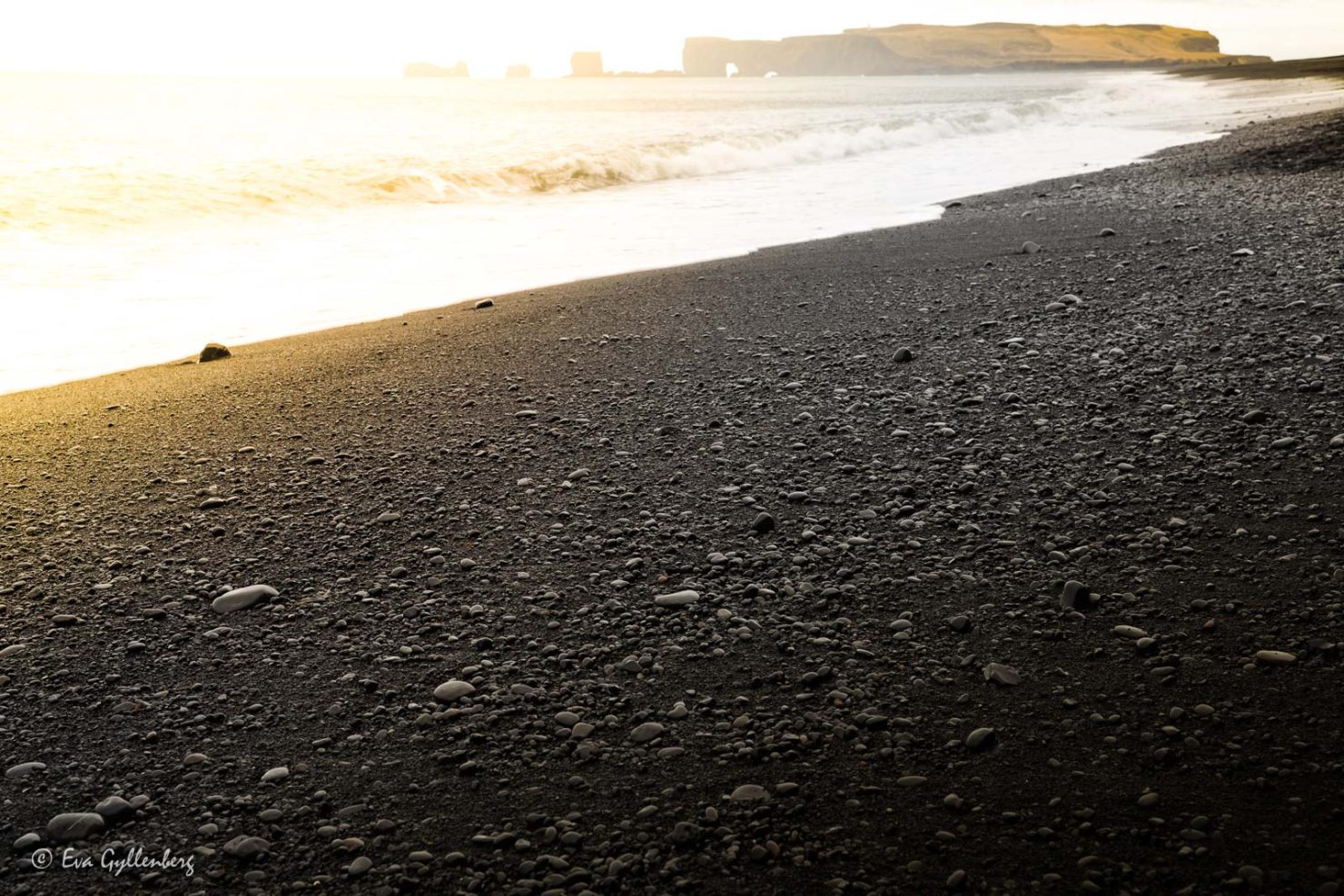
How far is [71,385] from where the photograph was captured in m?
5.68

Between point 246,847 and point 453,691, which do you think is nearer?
point 246,847

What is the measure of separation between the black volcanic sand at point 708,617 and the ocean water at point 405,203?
8.26ft

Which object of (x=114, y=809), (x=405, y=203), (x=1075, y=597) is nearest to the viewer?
(x=114, y=809)

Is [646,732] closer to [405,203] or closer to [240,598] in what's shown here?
[240,598]

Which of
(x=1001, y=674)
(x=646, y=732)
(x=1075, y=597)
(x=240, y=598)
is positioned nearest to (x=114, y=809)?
(x=240, y=598)

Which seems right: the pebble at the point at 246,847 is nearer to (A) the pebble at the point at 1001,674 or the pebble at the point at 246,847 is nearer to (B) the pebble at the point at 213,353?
(A) the pebble at the point at 1001,674

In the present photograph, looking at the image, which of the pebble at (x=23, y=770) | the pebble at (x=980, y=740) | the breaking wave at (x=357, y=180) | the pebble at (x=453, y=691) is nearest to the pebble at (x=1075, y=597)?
the pebble at (x=980, y=740)

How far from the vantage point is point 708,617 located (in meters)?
2.87

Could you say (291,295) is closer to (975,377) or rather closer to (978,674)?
(975,377)

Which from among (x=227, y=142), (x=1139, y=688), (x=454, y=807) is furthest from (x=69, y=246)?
(x=227, y=142)
